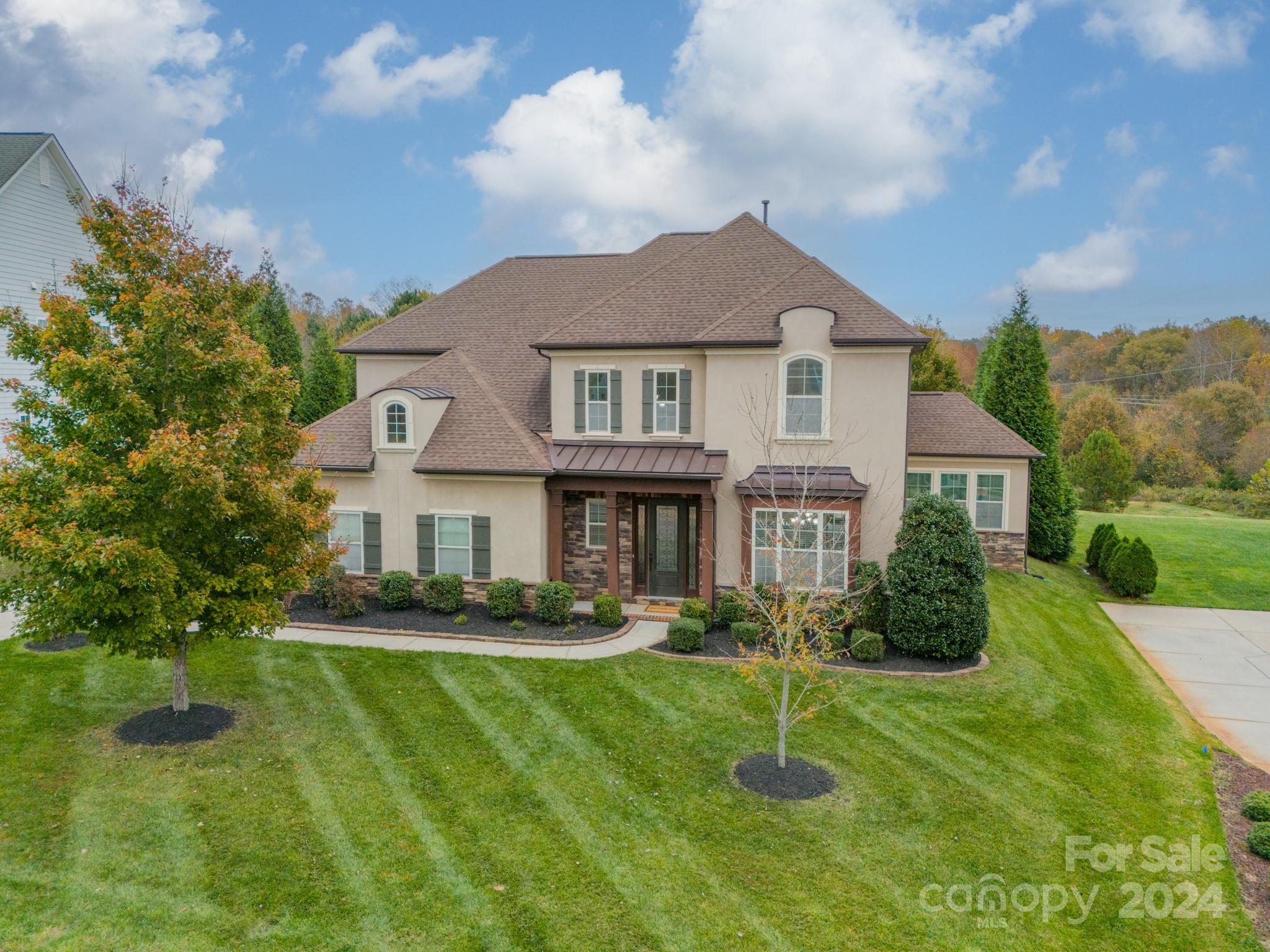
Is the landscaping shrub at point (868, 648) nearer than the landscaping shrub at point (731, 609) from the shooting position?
Yes

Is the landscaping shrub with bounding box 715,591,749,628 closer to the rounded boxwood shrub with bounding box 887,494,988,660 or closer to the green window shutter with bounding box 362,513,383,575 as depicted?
the rounded boxwood shrub with bounding box 887,494,988,660

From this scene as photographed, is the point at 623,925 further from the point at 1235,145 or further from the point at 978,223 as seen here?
the point at 1235,145

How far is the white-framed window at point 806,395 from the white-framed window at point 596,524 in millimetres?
4742

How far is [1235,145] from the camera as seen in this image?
30.0 m

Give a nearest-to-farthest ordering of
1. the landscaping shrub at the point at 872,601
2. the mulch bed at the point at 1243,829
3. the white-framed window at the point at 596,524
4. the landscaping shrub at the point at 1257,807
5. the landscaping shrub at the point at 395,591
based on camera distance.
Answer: the mulch bed at the point at 1243,829 → the landscaping shrub at the point at 1257,807 → the landscaping shrub at the point at 872,601 → the landscaping shrub at the point at 395,591 → the white-framed window at the point at 596,524

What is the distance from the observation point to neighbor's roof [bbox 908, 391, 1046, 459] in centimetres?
1964

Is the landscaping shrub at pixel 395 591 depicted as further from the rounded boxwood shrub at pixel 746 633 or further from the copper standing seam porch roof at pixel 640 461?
the rounded boxwood shrub at pixel 746 633

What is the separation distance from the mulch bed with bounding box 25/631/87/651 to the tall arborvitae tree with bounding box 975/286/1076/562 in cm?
2425

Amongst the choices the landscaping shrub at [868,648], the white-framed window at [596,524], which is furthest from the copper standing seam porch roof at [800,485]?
the white-framed window at [596,524]

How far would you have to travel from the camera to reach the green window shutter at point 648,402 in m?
16.5

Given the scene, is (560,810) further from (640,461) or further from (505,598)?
(640,461)

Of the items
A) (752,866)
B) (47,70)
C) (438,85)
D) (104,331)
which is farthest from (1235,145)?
(47,70)

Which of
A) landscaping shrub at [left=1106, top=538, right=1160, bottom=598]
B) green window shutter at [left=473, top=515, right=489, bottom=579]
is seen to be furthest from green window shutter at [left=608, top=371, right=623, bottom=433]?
landscaping shrub at [left=1106, top=538, right=1160, bottom=598]

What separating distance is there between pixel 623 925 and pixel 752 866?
1581mm
